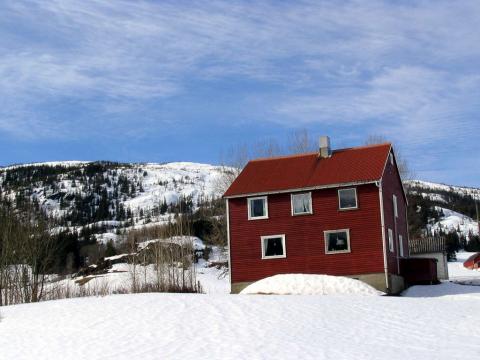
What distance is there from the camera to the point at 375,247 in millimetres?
34312

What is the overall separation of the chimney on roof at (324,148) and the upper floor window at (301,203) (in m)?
4.08

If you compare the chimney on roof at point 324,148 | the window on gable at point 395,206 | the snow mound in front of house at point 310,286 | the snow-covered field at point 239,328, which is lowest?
the snow-covered field at point 239,328

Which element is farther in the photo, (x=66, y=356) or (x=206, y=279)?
(x=206, y=279)

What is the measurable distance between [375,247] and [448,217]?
528ft

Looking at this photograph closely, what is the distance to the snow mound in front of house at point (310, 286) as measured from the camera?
31.1 meters

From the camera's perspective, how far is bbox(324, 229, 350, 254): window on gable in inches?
1378

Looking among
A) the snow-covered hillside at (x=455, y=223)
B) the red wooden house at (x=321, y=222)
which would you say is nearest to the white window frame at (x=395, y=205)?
the red wooden house at (x=321, y=222)

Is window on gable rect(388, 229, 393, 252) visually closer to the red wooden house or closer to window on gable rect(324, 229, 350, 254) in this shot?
the red wooden house

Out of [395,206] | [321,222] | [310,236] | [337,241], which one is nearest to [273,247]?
[310,236]

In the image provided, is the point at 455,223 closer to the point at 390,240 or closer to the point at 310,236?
the point at 390,240

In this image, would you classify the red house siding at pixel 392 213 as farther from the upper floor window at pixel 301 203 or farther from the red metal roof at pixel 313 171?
the upper floor window at pixel 301 203

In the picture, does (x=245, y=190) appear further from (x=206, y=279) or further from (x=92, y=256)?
(x=92, y=256)

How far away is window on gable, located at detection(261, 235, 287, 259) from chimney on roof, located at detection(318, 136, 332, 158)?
6.28 metres

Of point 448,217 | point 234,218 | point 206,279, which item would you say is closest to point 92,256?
point 206,279
